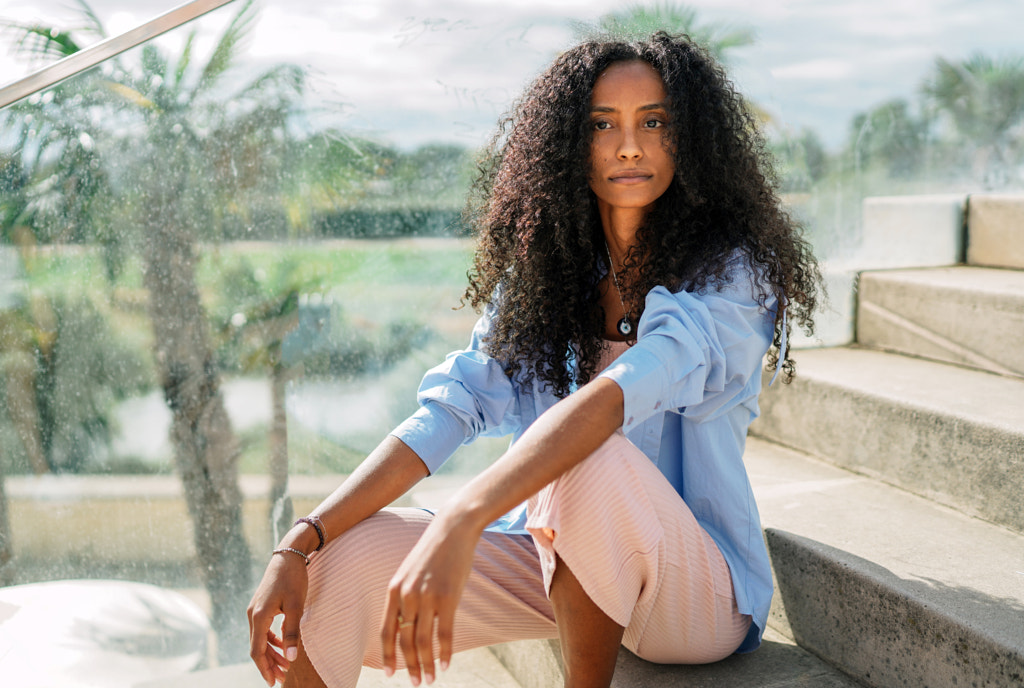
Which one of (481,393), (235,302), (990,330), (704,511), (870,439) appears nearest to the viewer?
(704,511)

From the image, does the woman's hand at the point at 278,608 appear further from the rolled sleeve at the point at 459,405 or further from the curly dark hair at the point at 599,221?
the curly dark hair at the point at 599,221

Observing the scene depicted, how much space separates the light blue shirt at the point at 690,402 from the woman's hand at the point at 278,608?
29 centimetres

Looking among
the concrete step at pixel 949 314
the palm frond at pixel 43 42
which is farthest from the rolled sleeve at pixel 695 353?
the palm frond at pixel 43 42

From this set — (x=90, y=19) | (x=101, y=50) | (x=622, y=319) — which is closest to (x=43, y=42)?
(x=90, y=19)

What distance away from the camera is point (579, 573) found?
3.97 ft

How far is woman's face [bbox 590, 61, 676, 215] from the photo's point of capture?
1.52 metres

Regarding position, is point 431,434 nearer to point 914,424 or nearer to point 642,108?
point 642,108

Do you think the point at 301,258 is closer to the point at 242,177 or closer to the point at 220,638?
the point at 242,177

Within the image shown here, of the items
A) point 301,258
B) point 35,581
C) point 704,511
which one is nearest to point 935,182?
point 704,511

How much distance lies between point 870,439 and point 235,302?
372cm

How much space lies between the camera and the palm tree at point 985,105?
302 cm

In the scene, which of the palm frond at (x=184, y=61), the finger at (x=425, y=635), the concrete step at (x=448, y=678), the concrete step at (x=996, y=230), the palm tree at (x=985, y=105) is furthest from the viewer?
the palm frond at (x=184, y=61)

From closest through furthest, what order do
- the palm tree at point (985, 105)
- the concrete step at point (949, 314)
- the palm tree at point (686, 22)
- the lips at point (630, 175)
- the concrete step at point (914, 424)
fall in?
the lips at point (630, 175) → the concrete step at point (914, 424) → the concrete step at point (949, 314) → the palm tree at point (985, 105) → the palm tree at point (686, 22)

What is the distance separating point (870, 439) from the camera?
2.06 meters
